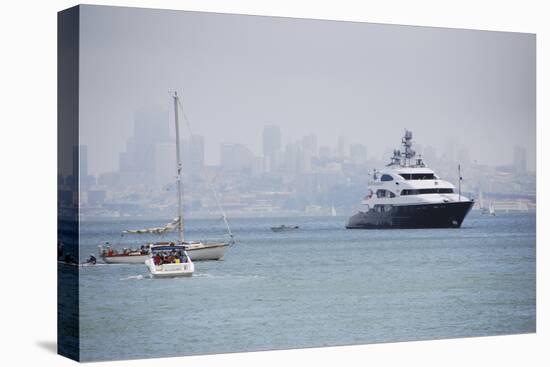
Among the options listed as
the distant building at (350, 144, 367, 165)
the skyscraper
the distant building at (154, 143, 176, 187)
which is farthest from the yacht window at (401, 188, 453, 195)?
the distant building at (154, 143, 176, 187)

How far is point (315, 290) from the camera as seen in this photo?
637 inches

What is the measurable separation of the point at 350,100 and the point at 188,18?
2.38 m

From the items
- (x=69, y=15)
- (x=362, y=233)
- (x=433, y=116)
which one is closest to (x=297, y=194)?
(x=362, y=233)

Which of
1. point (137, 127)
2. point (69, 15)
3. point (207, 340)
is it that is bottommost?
point (207, 340)

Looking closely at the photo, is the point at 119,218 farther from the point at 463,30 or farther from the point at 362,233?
the point at 463,30

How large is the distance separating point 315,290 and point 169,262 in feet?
5.87

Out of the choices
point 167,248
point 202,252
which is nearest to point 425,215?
→ point 202,252

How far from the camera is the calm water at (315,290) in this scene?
1510cm

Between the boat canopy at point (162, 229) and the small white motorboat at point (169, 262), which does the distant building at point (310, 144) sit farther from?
the small white motorboat at point (169, 262)

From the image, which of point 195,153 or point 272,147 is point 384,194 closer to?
point 272,147

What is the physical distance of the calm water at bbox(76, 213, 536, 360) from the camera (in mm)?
15102

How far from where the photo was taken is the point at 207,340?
15.5m

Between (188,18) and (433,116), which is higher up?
(188,18)

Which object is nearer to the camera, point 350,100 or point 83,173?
point 83,173
